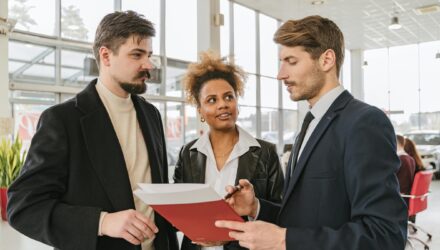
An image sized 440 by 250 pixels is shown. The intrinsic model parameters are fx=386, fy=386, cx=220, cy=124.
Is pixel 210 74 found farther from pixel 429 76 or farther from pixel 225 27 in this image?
pixel 429 76

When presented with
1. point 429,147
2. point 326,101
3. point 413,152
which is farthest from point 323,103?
point 429,147

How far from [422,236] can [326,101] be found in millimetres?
4373

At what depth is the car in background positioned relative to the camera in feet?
33.3

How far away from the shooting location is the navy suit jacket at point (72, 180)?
3.86 feet

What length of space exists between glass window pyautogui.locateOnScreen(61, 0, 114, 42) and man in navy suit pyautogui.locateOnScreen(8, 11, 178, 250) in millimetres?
4979

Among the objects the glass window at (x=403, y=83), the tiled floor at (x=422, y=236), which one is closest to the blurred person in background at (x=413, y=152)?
the tiled floor at (x=422, y=236)

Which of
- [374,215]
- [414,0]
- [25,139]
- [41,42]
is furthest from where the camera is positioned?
[414,0]

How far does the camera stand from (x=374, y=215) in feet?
3.20

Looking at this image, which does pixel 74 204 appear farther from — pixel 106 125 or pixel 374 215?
pixel 374 215

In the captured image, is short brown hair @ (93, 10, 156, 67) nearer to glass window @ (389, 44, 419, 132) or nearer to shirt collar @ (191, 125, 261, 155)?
shirt collar @ (191, 125, 261, 155)

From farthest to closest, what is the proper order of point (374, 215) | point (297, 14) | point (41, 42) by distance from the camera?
1. point (297, 14)
2. point (41, 42)
3. point (374, 215)

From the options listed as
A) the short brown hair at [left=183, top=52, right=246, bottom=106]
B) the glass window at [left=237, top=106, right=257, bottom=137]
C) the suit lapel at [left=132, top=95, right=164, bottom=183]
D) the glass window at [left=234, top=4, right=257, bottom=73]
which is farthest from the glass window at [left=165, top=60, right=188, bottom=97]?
the suit lapel at [left=132, top=95, right=164, bottom=183]

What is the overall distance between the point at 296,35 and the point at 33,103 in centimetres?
505

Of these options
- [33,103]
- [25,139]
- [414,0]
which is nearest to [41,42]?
[33,103]
